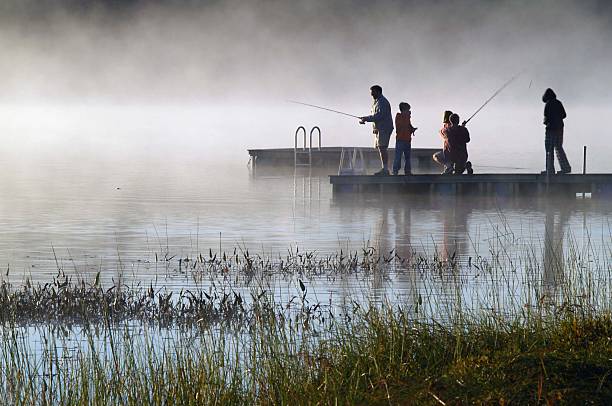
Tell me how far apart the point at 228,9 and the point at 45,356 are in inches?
6526

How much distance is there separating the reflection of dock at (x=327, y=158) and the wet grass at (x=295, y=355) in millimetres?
37718

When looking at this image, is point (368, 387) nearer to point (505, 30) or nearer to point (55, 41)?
point (505, 30)

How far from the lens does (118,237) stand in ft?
71.2

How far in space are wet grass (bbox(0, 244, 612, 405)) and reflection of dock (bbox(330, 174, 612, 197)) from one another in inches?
708

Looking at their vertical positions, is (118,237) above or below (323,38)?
below

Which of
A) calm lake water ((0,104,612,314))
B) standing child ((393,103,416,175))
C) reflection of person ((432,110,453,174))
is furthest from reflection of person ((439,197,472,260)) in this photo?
standing child ((393,103,416,175))

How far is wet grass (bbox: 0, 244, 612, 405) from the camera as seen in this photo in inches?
334

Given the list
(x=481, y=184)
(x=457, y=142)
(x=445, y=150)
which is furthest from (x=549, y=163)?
(x=457, y=142)

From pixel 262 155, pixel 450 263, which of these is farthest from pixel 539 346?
pixel 262 155

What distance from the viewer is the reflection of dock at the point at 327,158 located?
5100 centimetres

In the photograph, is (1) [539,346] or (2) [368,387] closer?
(2) [368,387]

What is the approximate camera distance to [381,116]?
27953 millimetres

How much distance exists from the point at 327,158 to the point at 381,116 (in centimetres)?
2281

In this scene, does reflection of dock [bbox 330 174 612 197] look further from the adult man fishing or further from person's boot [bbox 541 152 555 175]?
the adult man fishing
